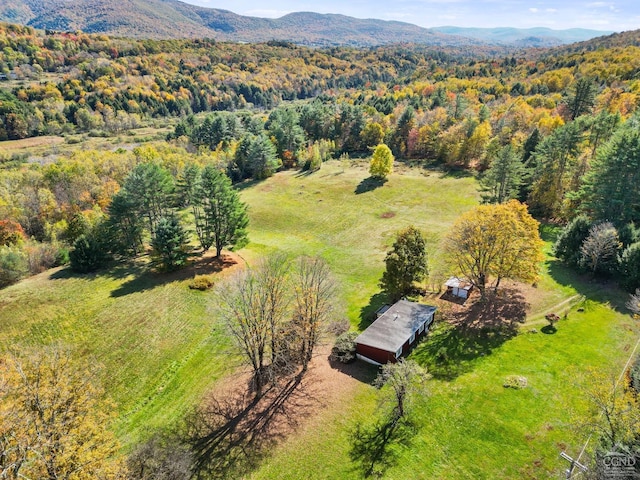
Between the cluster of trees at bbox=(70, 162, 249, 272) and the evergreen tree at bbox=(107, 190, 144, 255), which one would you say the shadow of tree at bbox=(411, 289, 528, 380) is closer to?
the cluster of trees at bbox=(70, 162, 249, 272)

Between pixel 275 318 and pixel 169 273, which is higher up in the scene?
pixel 275 318

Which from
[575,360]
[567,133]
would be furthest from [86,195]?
[567,133]

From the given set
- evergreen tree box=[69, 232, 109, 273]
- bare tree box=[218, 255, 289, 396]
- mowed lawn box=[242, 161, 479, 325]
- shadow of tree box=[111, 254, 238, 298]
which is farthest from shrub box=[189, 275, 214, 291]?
bare tree box=[218, 255, 289, 396]

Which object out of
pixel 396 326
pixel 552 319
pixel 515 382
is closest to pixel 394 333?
pixel 396 326

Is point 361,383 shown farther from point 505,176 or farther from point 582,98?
point 582,98

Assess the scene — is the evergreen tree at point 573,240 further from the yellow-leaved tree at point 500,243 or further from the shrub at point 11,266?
the shrub at point 11,266

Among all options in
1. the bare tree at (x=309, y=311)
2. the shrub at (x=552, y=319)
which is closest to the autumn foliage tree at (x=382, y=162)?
the shrub at (x=552, y=319)
